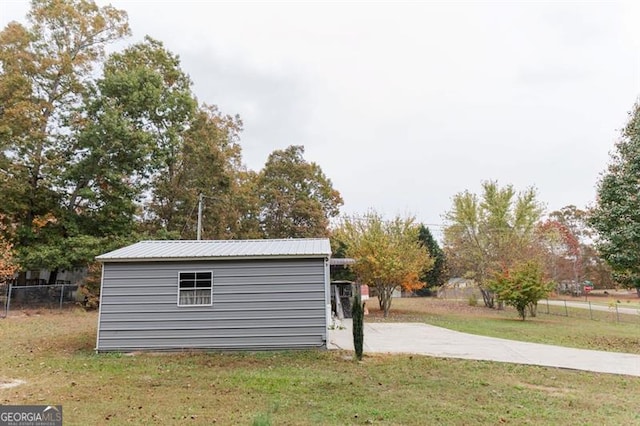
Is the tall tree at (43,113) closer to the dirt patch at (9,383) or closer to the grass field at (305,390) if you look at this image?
the grass field at (305,390)

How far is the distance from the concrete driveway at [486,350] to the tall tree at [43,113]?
48.3 ft

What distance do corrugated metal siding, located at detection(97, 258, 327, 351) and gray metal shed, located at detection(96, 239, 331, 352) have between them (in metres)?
0.02

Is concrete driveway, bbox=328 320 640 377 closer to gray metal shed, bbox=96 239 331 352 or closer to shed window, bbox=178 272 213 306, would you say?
gray metal shed, bbox=96 239 331 352

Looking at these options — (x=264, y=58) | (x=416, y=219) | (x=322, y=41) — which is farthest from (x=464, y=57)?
(x=416, y=219)

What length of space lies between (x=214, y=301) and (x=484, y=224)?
21808mm

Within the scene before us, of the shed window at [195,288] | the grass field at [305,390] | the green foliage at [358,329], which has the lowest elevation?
the grass field at [305,390]

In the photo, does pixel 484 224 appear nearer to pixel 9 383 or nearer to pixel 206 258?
pixel 206 258

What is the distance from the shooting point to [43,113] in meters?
19.8

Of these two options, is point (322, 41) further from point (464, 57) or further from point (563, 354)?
point (563, 354)

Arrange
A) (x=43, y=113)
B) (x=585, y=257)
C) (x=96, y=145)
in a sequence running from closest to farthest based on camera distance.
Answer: (x=43, y=113) < (x=96, y=145) < (x=585, y=257)

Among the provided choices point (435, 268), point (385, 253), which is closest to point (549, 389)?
point (385, 253)

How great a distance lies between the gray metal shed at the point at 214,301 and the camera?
976 cm

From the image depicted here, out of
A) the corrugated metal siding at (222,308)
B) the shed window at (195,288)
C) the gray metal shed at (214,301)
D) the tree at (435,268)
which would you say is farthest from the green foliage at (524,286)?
the tree at (435,268)

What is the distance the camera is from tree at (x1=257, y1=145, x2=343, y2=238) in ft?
100
